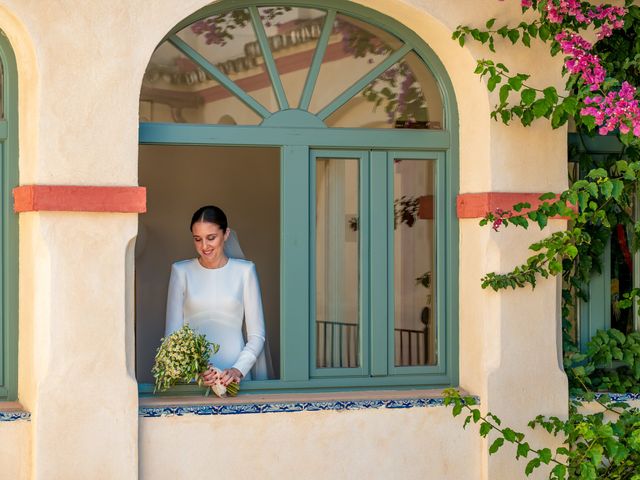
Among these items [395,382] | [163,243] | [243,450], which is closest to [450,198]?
[395,382]

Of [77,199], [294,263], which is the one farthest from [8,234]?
[294,263]

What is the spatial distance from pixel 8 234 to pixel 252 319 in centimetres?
151

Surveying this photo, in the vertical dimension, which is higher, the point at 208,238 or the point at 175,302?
the point at 208,238

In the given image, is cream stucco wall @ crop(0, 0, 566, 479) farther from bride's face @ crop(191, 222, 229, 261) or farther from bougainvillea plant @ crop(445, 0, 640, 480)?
bride's face @ crop(191, 222, 229, 261)

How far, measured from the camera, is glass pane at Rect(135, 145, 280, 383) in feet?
30.0

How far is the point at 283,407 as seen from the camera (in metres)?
7.23

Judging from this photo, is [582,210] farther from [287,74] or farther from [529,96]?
[287,74]

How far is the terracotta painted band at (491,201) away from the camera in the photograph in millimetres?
7422

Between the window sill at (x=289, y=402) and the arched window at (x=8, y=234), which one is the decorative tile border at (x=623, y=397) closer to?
the window sill at (x=289, y=402)

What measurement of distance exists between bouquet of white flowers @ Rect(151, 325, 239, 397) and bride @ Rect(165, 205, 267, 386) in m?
0.38

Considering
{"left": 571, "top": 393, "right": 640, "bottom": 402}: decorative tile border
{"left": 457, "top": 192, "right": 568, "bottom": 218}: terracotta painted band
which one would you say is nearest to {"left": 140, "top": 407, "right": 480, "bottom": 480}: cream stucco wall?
{"left": 571, "top": 393, "right": 640, "bottom": 402}: decorative tile border

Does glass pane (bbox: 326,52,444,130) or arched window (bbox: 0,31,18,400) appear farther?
glass pane (bbox: 326,52,444,130)

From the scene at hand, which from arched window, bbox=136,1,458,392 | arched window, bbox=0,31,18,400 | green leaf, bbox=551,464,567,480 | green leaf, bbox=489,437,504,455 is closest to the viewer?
green leaf, bbox=551,464,567,480

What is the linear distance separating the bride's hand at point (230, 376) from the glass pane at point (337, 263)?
49 centimetres
